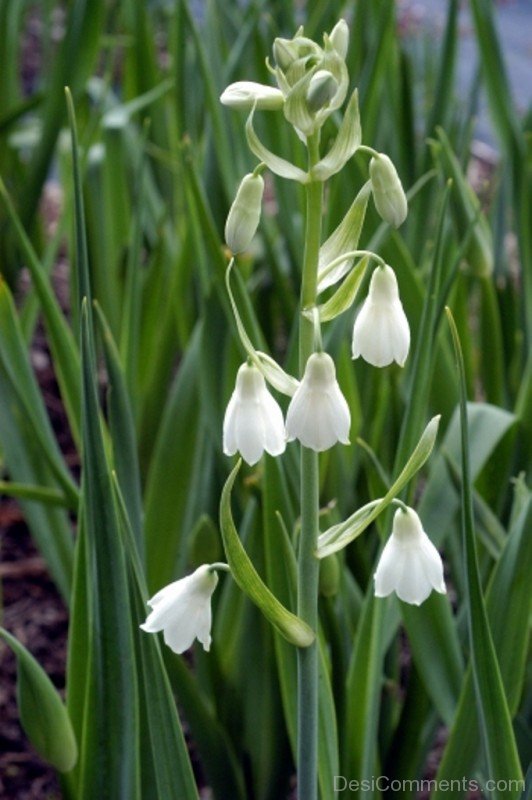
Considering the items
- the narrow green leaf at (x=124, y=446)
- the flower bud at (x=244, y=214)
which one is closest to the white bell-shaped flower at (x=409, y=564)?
the flower bud at (x=244, y=214)

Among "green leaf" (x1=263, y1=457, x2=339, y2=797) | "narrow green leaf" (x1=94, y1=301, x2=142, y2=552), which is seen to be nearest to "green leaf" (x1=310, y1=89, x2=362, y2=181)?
"green leaf" (x1=263, y1=457, x2=339, y2=797)

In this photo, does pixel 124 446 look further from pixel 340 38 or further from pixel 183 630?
pixel 340 38

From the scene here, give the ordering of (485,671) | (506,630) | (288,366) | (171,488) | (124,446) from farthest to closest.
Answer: (171,488) → (288,366) → (124,446) → (506,630) → (485,671)

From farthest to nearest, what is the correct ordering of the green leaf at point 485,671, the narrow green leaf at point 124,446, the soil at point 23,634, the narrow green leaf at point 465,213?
the soil at point 23,634 < the narrow green leaf at point 465,213 < the narrow green leaf at point 124,446 < the green leaf at point 485,671

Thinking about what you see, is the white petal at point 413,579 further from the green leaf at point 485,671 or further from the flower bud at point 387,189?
the flower bud at point 387,189

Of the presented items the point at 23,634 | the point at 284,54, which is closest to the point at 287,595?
the point at 284,54
